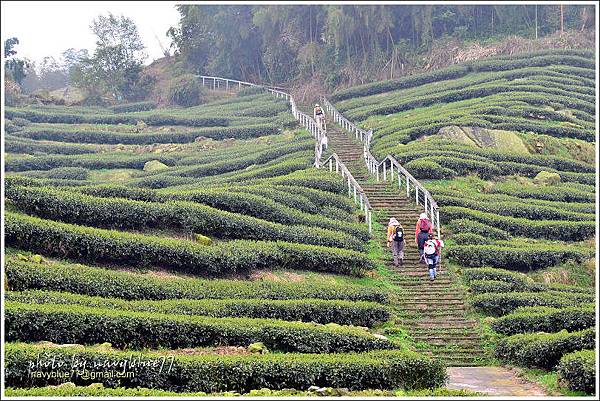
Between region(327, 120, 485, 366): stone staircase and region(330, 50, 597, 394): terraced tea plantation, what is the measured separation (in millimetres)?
567

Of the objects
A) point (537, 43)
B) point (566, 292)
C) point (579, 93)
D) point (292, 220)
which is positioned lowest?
point (566, 292)

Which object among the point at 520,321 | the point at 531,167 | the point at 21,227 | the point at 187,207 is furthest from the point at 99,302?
the point at 531,167

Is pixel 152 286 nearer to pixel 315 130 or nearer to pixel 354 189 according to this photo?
pixel 354 189

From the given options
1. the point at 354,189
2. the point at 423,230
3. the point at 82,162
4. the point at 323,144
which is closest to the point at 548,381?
the point at 423,230

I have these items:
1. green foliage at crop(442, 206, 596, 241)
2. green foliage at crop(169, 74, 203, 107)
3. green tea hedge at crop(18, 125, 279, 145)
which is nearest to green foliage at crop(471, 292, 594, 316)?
green foliage at crop(442, 206, 596, 241)

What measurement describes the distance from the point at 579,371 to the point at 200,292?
8539 millimetres

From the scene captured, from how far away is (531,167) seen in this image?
32.2 metres

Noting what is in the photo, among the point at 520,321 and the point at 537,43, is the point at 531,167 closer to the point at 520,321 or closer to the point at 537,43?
the point at 520,321

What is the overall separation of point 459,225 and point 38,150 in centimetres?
2917

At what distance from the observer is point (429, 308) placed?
19656 millimetres

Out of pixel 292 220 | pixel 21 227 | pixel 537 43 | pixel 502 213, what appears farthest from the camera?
pixel 537 43

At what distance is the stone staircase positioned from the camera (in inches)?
690

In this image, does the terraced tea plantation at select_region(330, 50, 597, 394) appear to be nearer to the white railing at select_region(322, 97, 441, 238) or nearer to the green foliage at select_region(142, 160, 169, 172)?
the white railing at select_region(322, 97, 441, 238)

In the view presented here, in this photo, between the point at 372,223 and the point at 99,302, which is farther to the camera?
the point at 372,223
